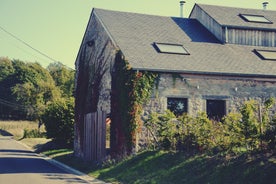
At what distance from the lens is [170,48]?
19.7 m

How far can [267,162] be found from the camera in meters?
10.4

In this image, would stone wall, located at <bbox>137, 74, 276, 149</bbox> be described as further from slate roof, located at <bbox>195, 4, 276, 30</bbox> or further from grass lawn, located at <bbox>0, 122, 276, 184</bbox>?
slate roof, located at <bbox>195, 4, 276, 30</bbox>

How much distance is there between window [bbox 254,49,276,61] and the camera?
68.1 ft

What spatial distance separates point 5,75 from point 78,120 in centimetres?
Answer: 6140

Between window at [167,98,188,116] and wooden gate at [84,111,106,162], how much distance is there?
315cm

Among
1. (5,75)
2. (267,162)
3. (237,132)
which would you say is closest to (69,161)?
(237,132)

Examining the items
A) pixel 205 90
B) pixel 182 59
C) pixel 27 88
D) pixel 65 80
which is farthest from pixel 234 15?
pixel 65 80

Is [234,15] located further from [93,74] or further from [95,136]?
[95,136]

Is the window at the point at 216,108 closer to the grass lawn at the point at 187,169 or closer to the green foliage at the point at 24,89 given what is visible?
the grass lawn at the point at 187,169

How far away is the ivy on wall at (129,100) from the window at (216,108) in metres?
3.17

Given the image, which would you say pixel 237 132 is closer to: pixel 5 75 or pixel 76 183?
pixel 76 183

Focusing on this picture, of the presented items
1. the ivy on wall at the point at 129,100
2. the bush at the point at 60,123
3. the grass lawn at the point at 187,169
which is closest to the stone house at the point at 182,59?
the ivy on wall at the point at 129,100

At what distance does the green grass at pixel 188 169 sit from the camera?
10219 millimetres

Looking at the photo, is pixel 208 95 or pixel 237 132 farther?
pixel 208 95
